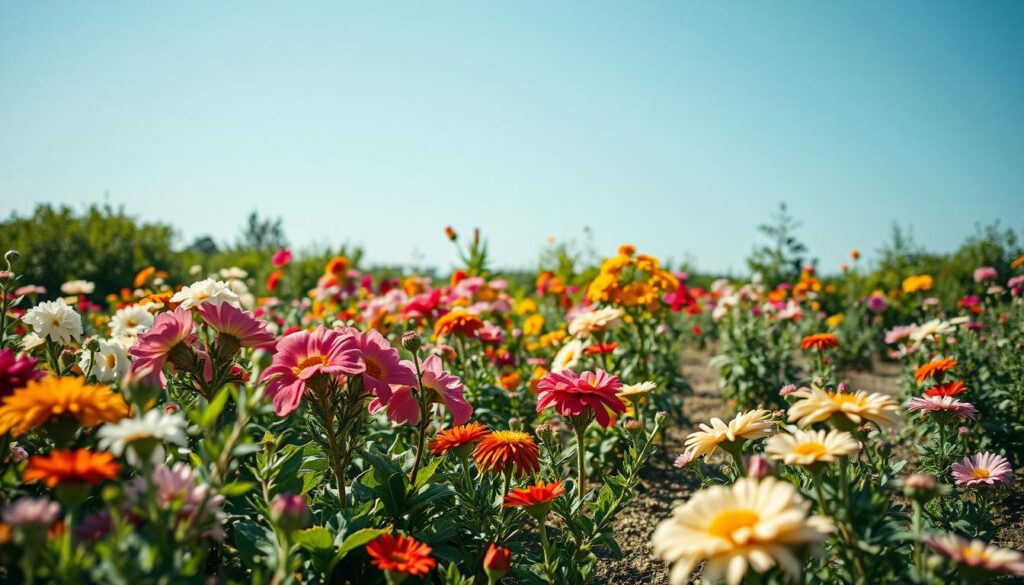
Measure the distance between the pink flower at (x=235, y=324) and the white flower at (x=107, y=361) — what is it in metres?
0.50

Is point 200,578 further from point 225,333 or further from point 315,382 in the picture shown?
point 225,333

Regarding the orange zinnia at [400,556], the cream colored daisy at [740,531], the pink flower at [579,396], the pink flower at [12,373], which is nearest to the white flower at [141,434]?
the pink flower at [12,373]

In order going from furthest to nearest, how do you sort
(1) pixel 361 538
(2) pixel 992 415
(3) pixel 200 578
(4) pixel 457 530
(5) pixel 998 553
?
(2) pixel 992 415 → (4) pixel 457 530 → (1) pixel 361 538 → (3) pixel 200 578 → (5) pixel 998 553

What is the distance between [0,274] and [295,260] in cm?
849

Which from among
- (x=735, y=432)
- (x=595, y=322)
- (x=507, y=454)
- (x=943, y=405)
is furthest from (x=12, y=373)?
(x=943, y=405)

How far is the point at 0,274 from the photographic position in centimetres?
180

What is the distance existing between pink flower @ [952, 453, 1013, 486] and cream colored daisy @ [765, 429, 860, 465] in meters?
0.99

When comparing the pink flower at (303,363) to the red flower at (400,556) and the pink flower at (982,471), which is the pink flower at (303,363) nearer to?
the red flower at (400,556)

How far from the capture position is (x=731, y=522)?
927 mm

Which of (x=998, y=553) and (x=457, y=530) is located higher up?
(x=998, y=553)

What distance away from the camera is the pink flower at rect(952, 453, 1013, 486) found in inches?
70.0

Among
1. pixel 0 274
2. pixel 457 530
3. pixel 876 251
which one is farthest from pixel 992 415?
pixel 876 251

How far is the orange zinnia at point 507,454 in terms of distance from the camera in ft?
5.21

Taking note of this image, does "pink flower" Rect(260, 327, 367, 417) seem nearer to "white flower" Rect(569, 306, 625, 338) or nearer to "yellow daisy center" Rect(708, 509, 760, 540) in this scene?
"yellow daisy center" Rect(708, 509, 760, 540)
